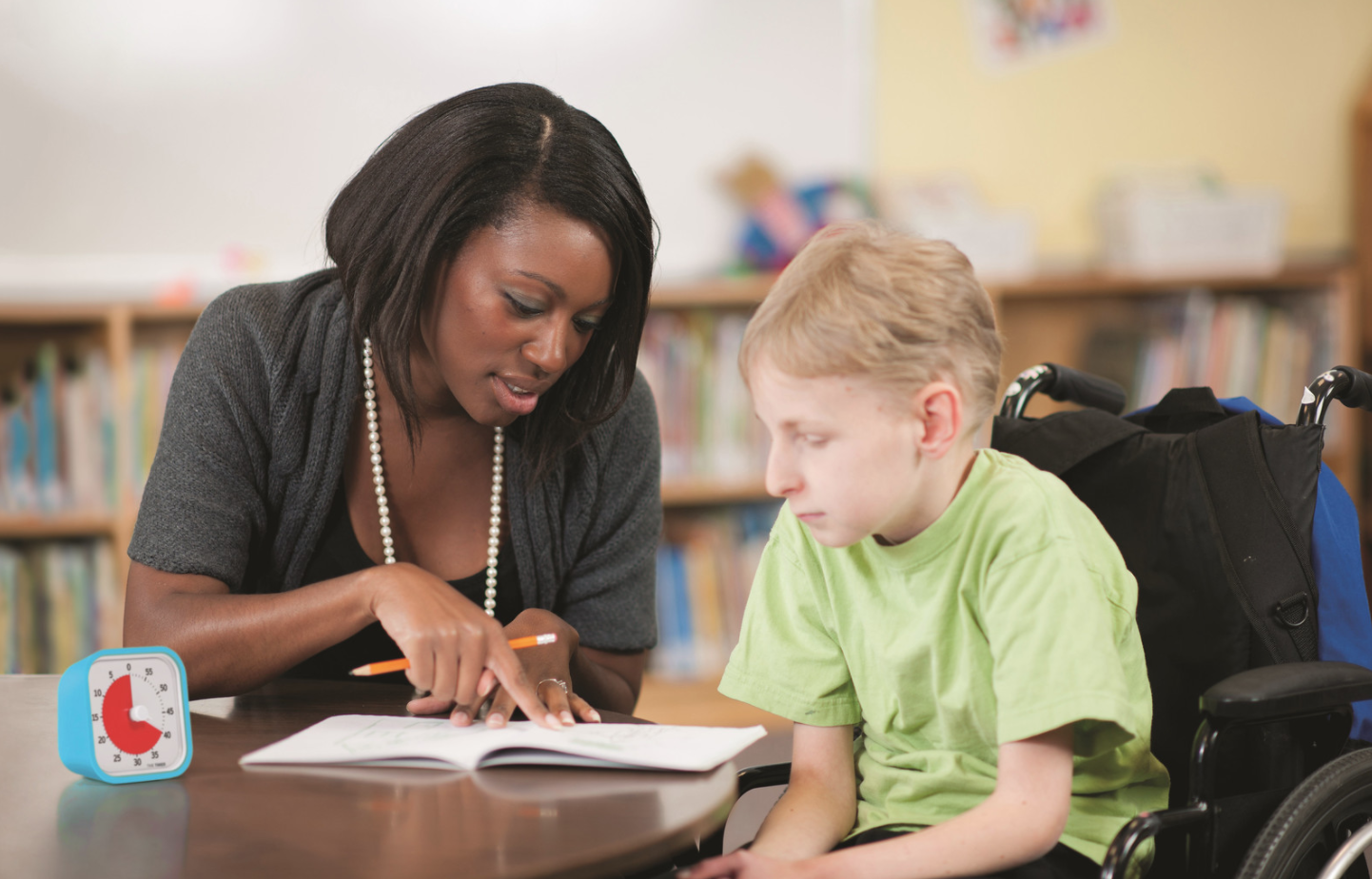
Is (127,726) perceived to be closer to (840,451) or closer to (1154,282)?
(840,451)

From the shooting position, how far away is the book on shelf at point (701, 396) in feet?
9.48

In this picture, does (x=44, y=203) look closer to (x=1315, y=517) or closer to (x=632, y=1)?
(x=632, y=1)

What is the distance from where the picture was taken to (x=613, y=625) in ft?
4.75

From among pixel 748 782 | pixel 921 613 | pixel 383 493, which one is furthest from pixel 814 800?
pixel 383 493

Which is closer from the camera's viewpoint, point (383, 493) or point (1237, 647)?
point (1237, 647)

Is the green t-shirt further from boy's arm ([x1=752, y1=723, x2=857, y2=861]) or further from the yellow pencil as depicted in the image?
the yellow pencil

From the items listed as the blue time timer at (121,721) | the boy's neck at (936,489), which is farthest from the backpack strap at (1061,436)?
the blue time timer at (121,721)

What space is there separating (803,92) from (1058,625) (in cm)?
245

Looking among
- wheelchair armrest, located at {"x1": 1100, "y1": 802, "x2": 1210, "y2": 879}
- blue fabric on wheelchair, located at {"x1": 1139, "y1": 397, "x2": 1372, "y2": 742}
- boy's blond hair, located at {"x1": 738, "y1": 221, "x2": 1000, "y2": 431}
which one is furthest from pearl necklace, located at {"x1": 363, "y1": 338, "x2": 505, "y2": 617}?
blue fabric on wheelchair, located at {"x1": 1139, "y1": 397, "x2": 1372, "y2": 742}

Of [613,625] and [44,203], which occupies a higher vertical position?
[44,203]

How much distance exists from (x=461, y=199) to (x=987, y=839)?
800 mm

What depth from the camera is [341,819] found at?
0.81 meters

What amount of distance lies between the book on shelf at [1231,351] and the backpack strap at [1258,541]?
76.5 inches

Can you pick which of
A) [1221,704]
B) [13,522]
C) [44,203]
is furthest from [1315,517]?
[44,203]
